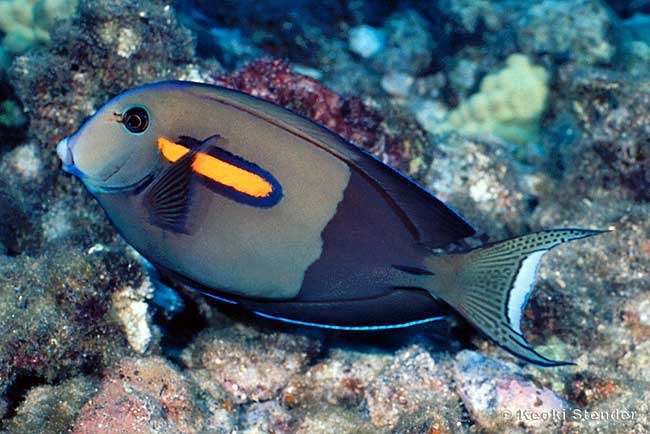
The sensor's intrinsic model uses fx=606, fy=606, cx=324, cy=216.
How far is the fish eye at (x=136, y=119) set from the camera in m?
2.37

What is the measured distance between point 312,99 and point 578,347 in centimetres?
228

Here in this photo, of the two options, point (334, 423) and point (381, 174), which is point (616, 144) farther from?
point (334, 423)

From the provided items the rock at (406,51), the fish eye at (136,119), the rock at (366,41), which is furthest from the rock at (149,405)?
the rock at (366,41)

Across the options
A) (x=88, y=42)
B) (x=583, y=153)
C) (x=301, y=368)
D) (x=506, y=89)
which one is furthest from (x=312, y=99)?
(x=506, y=89)

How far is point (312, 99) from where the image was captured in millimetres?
4105

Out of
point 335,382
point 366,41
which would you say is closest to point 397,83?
point 366,41

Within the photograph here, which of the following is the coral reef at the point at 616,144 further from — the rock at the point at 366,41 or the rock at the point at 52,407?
the rock at the point at 52,407

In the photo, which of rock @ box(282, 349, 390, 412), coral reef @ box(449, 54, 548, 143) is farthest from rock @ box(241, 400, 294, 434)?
coral reef @ box(449, 54, 548, 143)

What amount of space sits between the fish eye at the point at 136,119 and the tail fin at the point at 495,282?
127cm

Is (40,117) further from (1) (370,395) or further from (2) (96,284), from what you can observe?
(1) (370,395)

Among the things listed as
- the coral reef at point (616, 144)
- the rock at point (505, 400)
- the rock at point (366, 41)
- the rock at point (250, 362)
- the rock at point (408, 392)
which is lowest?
the rock at point (366, 41)

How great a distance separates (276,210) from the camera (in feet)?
7.95

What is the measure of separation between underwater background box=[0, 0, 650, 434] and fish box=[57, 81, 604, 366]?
0.70 m

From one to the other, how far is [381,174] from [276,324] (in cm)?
135
